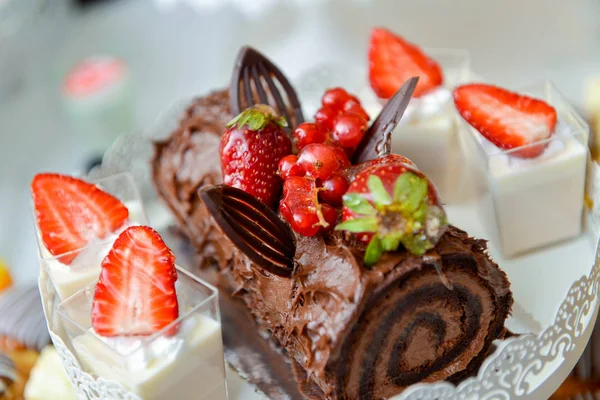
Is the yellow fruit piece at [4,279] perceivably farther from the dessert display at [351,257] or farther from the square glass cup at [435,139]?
the square glass cup at [435,139]

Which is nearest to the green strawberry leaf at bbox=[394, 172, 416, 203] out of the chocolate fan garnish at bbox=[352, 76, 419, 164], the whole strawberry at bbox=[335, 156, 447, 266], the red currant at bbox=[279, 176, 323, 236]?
the whole strawberry at bbox=[335, 156, 447, 266]

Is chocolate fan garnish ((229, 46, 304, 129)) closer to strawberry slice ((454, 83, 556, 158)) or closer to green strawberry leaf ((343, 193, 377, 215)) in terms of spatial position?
strawberry slice ((454, 83, 556, 158))

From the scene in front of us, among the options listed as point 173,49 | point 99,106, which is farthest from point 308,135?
point 173,49

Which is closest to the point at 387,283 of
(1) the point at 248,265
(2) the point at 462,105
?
(1) the point at 248,265

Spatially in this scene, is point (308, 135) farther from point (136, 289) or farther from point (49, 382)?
point (49, 382)

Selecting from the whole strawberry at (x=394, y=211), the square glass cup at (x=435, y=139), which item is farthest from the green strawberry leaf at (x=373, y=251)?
the square glass cup at (x=435, y=139)

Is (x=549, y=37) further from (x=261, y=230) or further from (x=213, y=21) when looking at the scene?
(x=261, y=230)
